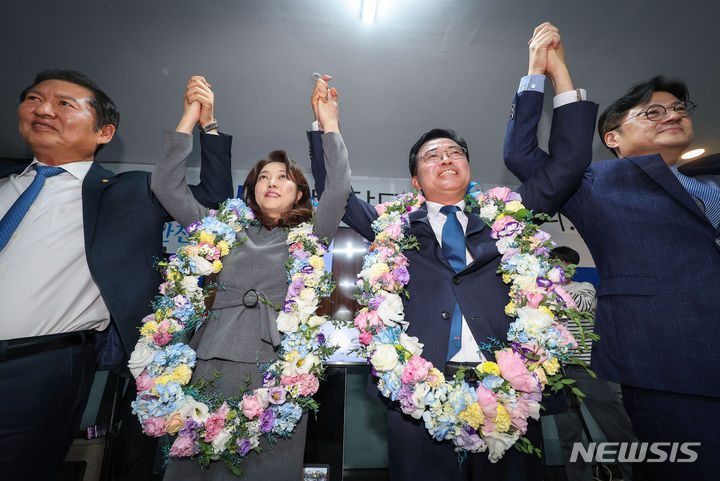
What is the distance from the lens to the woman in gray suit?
1.62 m

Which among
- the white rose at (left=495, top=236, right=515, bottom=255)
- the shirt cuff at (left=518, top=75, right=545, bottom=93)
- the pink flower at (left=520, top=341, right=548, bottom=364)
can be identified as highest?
the shirt cuff at (left=518, top=75, right=545, bottom=93)

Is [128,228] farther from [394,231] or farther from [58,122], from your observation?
[394,231]

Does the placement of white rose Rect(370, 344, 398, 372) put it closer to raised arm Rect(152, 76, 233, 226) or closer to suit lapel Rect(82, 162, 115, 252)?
raised arm Rect(152, 76, 233, 226)

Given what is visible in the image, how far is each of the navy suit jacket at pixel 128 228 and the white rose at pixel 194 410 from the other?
55 centimetres

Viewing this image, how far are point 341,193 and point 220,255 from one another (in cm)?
85

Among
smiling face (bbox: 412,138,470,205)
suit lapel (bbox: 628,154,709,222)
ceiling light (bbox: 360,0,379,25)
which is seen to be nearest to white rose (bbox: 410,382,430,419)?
smiling face (bbox: 412,138,470,205)

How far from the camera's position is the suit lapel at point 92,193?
1.81 metres

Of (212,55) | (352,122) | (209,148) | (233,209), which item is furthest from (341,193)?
(352,122)

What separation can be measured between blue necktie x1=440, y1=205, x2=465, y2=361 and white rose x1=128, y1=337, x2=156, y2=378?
5.03 feet

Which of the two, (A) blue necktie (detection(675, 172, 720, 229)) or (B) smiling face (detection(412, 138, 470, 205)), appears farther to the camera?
(B) smiling face (detection(412, 138, 470, 205))

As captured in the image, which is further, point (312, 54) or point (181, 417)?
point (312, 54)

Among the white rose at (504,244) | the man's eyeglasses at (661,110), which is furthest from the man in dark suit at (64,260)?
the man's eyeglasses at (661,110)

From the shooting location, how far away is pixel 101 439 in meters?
2.71

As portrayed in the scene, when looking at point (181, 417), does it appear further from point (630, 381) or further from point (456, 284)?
point (630, 381)
